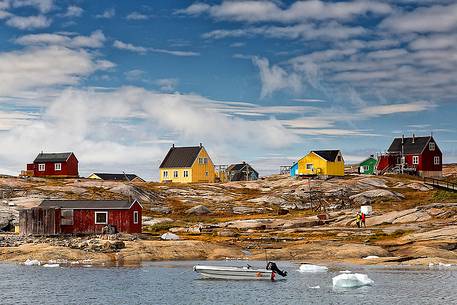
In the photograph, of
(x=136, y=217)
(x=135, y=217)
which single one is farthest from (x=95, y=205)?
(x=136, y=217)

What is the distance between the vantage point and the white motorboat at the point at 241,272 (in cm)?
6362

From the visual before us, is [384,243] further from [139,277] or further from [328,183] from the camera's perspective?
[328,183]

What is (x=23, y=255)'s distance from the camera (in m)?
77.8

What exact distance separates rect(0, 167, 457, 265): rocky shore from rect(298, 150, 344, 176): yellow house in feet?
17.7

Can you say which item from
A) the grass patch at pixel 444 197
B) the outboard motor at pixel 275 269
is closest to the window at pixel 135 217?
the outboard motor at pixel 275 269

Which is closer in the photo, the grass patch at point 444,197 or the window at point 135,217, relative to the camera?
the window at point 135,217

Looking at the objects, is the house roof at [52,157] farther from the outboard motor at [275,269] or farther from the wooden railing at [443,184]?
the outboard motor at [275,269]

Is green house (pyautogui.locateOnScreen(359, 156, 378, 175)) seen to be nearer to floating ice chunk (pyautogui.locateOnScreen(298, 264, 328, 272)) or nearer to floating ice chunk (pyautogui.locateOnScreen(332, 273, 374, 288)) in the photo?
floating ice chunk (pyautogui.locateOnScreen(298, 264, 328, 272))

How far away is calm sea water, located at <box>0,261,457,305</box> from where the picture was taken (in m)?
54.0

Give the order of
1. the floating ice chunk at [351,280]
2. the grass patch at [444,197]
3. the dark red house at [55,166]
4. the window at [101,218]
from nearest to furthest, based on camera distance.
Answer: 1. the floating ice chunk at [351,280]
2. the window at [101,218]
3. the grass patch at [444,197]
4. the dark red house at [55,166]

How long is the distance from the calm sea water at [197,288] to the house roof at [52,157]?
81317 mm

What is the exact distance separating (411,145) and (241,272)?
4133 inches

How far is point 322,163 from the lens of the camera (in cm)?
15188

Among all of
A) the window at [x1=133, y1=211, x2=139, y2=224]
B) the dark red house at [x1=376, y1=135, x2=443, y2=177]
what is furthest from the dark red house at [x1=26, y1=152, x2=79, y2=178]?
the dark red house at [x1=376, y1=135, x2=443, y2=177]
